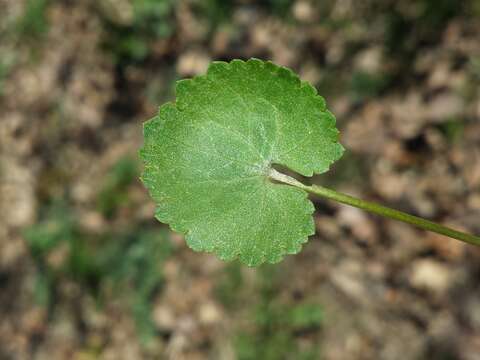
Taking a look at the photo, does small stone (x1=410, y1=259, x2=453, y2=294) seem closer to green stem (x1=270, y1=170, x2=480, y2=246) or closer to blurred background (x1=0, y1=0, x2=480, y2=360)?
blurred background (x1=0, y1=0, x2=480, y2=360)

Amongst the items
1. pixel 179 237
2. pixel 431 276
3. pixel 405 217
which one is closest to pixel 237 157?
pixel 405 217

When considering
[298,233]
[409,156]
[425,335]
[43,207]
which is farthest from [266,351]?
[298,233]

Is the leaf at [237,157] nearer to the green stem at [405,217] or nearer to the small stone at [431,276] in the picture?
the green stem at [405,217]

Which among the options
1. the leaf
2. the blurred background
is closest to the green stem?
the leaf

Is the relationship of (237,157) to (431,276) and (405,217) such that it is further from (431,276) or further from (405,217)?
(431,276)

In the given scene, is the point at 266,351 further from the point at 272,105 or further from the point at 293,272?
the point at 272,105

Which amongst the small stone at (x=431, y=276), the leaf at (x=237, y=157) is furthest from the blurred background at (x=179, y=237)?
the leaf at (x=237, y=157)

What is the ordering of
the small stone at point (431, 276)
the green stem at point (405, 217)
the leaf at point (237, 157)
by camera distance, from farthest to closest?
the small stone at point (431, 276)
the leaf at point (237, 157)
the green stem at point (405, 217)
